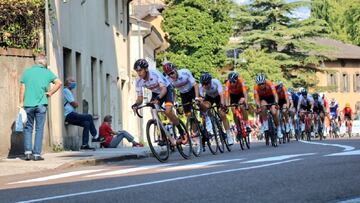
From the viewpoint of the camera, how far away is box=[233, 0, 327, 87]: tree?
239 ft

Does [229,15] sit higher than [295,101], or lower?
higher

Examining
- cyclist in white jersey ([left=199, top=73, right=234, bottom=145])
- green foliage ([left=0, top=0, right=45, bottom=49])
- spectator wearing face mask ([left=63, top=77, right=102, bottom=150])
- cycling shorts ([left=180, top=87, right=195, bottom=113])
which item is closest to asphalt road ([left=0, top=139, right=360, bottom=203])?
cycling shorts ([left=180, top=87, right=195, bottom=113])

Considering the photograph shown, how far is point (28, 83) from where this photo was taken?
16.8m

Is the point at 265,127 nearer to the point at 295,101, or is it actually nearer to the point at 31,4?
the point at 31,4

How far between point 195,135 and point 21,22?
486cm

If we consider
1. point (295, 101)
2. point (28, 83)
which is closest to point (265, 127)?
point (28, 83)

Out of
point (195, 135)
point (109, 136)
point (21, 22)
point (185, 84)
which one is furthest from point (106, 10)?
point (195, 135)

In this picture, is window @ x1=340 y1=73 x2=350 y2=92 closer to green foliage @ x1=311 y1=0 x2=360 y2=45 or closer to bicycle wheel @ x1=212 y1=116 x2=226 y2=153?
green foliage @ x1=311 y1=0 x2=360 y2=45

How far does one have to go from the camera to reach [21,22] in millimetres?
19750

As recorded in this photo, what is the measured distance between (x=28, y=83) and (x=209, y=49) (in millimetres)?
57679

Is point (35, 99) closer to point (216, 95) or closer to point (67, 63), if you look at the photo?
point (216, 95)

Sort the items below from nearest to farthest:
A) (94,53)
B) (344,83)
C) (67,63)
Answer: (67,63) → (94,53) → (344,83)

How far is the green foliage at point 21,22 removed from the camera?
19.2 m

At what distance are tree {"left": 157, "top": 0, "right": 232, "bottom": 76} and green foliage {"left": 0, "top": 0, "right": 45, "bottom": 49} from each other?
171 feet
